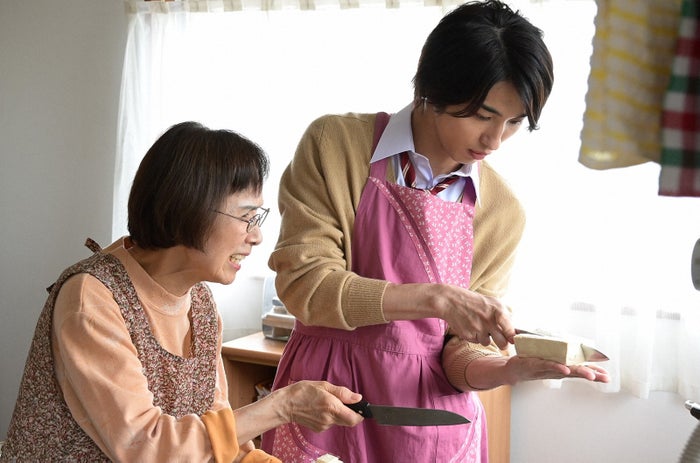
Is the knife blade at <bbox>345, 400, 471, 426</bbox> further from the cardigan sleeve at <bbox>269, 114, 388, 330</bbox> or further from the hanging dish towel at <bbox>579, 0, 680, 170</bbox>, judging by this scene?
the hanging dish towel at <bbox>579, 0, 680, 170</bbox>

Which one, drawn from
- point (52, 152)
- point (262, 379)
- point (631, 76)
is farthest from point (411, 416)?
point (52, 152)

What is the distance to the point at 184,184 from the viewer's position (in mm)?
1440

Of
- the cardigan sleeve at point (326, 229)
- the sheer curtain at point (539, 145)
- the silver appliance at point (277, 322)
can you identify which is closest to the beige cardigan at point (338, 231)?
the cardigan sleeve at point (326, 229)

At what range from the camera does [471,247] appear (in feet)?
5.65

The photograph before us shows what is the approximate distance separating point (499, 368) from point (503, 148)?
57.6 inches

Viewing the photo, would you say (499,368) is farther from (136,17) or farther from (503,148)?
(136,17)

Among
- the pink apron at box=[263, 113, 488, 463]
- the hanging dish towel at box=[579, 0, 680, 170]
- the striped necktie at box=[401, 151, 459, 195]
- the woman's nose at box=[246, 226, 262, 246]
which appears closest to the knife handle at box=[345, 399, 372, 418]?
the pink apron at box=[263, 113, 488, 463]

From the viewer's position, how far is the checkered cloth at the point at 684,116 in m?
0.63

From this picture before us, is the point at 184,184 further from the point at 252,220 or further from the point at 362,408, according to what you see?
the point at 362,408

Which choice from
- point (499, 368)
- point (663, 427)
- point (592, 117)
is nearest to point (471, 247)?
point (499, 368)

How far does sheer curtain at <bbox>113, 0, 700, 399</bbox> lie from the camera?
270 centimetres

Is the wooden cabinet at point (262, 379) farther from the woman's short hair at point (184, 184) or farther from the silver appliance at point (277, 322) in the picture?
the woman's short hair at point (184, 184)

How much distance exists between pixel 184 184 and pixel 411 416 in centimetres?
64

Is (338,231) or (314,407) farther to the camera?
(338,231)
